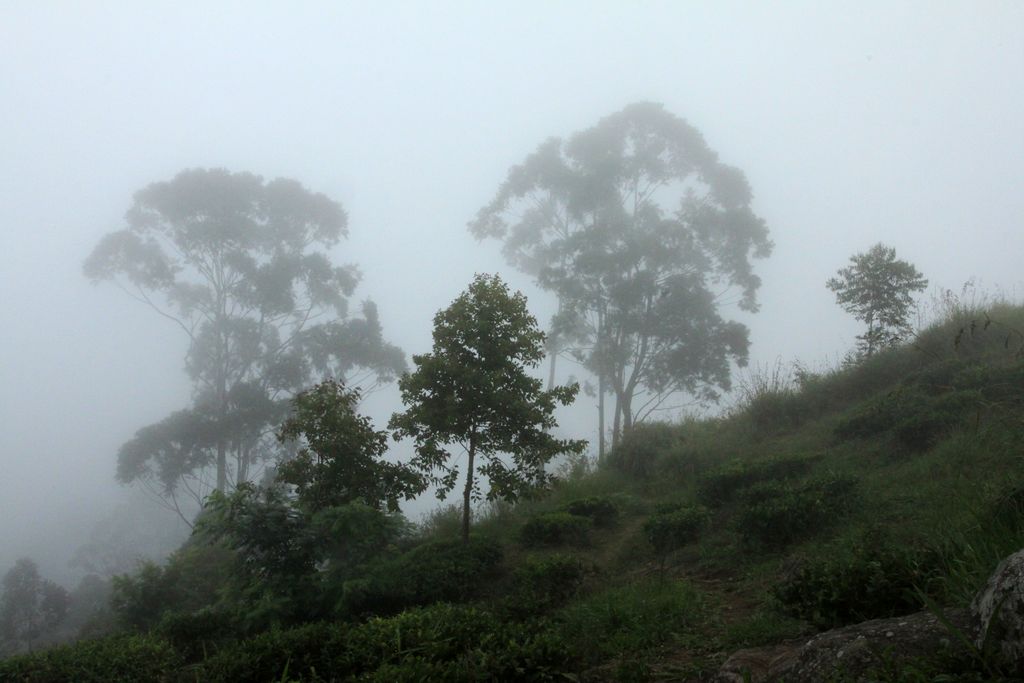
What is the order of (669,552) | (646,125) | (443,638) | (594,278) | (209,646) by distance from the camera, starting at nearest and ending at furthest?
(443,638) < (209,646) < (669,552) < (594,278) < (646,125)

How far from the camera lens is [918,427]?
9195 mm

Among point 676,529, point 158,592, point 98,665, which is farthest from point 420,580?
point 158,592

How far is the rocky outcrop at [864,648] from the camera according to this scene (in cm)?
296

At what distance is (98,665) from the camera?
6.25m

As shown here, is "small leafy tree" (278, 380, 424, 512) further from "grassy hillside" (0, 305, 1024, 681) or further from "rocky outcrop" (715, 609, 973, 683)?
"rocky outcrop" (715, 609, 973, 683)

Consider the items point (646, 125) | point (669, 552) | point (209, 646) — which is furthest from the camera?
point (646, 125)

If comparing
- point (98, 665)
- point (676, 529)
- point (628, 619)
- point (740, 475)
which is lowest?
point (98, 665)

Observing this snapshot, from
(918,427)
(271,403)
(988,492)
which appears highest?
(271,403)

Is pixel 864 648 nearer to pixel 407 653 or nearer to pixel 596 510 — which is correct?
pixel 407 653

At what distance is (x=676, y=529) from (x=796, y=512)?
1.86m

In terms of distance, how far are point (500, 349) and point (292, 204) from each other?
2546 centimetres

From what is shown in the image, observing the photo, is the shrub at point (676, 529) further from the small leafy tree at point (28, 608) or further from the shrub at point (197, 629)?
the small leafy tree at point (28, 608)

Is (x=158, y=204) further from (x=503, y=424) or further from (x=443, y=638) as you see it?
(x=443, y=638)

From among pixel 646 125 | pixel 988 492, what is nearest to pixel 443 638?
pixel 988 492
